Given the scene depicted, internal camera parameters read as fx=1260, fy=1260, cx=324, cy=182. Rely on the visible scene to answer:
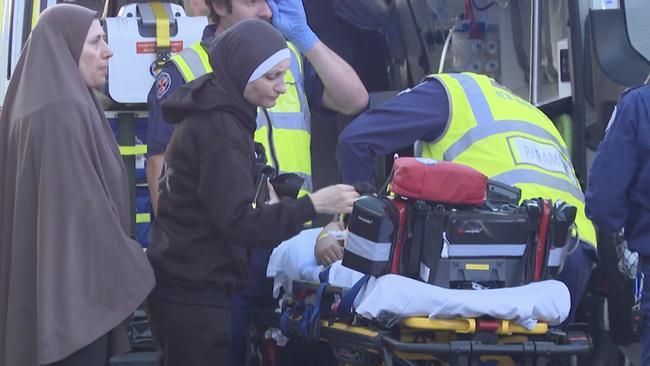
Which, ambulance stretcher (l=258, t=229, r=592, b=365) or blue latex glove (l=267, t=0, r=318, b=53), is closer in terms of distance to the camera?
ambulance stretcher (l=258, t=229, r=592, b=365)

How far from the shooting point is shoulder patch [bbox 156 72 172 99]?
178 inches

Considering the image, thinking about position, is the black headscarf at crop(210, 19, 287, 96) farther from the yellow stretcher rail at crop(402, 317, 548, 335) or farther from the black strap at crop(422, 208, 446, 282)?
the yellow stretcher rail at crop(402, 317, 548, 335)

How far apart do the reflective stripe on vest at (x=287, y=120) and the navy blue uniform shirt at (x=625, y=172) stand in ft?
3.76

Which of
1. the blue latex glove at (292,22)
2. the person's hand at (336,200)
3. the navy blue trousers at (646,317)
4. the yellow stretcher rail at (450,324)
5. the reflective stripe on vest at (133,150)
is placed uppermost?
the blue latex glove at (292,22)

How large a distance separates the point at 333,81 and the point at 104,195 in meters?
1.34

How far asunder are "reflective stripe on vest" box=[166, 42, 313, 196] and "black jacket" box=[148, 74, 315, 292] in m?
0.76

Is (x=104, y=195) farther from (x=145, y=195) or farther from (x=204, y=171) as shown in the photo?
(x=145, y=195)

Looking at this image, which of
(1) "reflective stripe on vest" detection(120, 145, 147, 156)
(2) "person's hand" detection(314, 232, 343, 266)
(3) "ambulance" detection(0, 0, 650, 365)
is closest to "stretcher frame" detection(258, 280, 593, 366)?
(2) "person's hand" detection(314, 232, 343, 266)

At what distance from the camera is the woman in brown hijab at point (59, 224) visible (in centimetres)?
355

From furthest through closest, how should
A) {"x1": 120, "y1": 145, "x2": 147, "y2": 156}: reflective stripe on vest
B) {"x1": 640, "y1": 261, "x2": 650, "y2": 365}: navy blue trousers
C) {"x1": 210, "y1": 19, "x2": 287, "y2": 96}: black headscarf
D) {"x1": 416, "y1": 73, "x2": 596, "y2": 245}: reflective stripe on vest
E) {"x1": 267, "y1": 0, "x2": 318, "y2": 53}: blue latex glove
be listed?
1. {"x1": 120, "y1": 145, "x2": 147, "y2": 156}: reflective stripe on vest
2. {"x1": 267, "y1": 0, "x2": 318, "y2": 53}: blue latex glove
3. {"x1": 416, "y1": 73, "x2": 596, "y2": 245}: reflective stripe on vest
4. {"x1": 640, "y1": 261, "x2": 650, "y2": 365}: navy blue trousers
5. {"x1": 210, "y1": 19, "x2": 287, "y2": 96}: black headscarf

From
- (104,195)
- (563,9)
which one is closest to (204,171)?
(104,195)

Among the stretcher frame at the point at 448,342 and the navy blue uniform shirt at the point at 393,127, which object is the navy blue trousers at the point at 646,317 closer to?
the stretcher frame at the point at 448,342

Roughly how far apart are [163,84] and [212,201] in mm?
1032

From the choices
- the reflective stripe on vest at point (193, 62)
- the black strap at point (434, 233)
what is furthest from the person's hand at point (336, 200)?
the reflective stripe on vest at point (193, 62)
